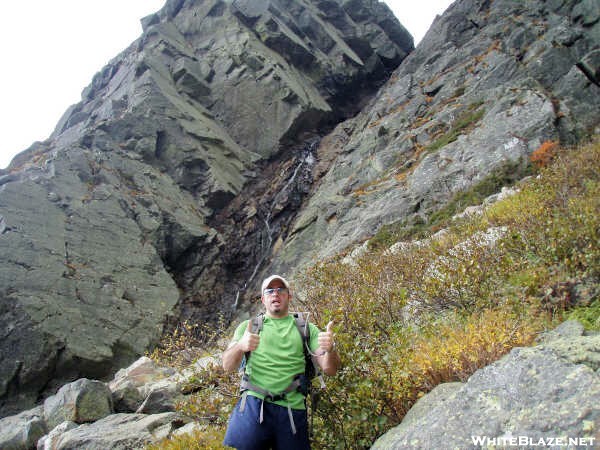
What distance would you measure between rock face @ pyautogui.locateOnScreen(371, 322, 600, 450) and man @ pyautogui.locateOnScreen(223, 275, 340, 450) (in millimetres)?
874

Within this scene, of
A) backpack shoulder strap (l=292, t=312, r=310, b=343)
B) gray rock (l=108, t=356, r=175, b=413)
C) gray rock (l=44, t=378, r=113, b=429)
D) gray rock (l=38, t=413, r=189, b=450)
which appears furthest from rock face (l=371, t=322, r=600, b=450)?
gray rock (l=108, t=356, r=175, b=413)

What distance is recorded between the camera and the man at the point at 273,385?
364 centimetres

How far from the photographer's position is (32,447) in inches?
307

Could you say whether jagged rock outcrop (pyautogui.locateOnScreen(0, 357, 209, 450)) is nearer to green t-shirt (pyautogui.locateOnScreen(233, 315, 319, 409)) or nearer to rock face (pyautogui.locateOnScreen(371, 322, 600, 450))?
green t-shirt (pyautogui.locateOnScreen(233, 315, 319, 409))

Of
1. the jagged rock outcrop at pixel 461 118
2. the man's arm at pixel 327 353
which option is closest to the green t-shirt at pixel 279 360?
the man's arm at pixel 327 353

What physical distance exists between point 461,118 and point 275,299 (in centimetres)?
2021

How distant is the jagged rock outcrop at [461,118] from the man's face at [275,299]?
1317cm

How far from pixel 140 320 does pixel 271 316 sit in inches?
615

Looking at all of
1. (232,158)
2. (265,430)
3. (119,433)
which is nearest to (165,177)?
(232,158)

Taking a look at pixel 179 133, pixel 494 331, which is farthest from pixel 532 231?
pixel 179 133

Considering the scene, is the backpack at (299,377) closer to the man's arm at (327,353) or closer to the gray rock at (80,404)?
the man's arm at (327,353)

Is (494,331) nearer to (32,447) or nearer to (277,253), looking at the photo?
(32,447)

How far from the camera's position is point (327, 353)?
147 inches

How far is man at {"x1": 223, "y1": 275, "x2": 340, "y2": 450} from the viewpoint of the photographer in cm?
364
